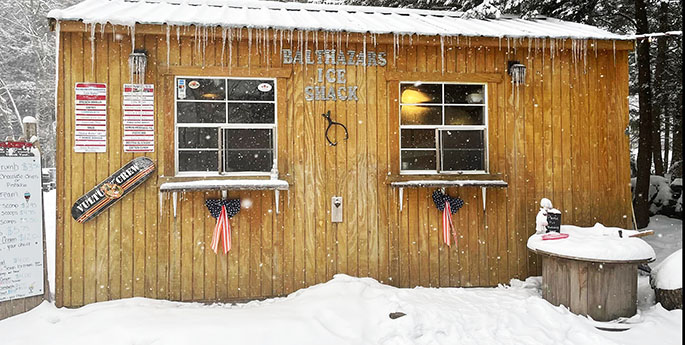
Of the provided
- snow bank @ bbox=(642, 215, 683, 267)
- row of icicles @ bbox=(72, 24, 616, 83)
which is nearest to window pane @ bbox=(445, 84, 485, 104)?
row of icicles @ bbox=(72, 24, 616, 83)

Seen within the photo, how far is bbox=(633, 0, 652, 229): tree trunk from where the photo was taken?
7586 millimetres

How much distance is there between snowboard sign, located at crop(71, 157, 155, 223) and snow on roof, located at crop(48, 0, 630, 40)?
1617mm

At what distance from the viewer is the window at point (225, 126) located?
4828mm

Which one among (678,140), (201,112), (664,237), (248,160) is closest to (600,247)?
(248,160)

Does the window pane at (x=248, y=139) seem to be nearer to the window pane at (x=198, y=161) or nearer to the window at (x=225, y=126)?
the window at (x=225, y=126)

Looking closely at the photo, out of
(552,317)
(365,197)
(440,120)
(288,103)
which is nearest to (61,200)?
(288,103)

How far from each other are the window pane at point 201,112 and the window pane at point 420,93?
239 cm

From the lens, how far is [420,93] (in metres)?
5.38

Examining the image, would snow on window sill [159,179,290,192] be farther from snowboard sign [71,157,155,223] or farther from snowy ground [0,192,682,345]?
snowy ground [0,192,682,345]

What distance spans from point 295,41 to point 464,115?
250 centimetres

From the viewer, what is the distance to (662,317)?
4141mm

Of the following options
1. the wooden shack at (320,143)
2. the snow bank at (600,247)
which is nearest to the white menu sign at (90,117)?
the wooden shack at (320,143)

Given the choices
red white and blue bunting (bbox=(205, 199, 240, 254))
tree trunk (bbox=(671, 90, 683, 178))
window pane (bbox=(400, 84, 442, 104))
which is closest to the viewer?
red white and blue bunting (bbox=(205, 199, 240, 254))

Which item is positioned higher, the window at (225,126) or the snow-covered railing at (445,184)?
the window at (225,126)
